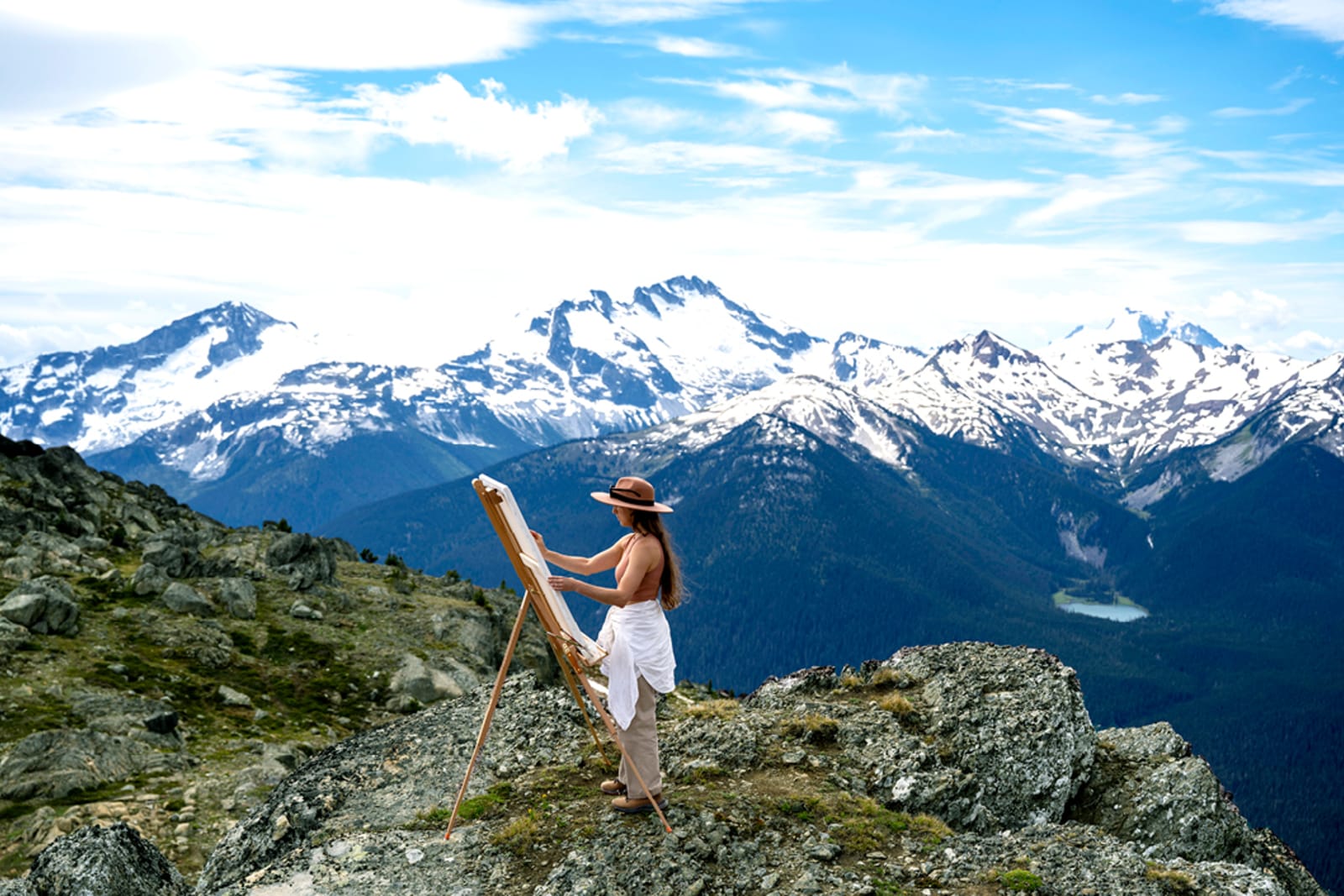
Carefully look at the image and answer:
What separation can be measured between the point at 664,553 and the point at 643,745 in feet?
9.98

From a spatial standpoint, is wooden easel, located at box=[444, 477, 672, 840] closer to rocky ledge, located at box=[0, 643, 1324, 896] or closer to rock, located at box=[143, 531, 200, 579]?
rocky ledge, located at box=[0, 643, 1324, 896]

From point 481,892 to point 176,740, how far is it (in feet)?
45.6

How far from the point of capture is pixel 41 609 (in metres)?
26.2

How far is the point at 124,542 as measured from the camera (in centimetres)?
3859

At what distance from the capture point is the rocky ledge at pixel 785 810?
12484 millimetres

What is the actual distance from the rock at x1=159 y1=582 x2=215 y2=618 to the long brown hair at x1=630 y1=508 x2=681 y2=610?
2446 cm

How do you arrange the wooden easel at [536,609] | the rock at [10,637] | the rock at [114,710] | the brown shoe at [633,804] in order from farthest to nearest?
1. the rock at [10,637]
2. the rock at [114,710]
3. the brown shoe at [633,804]
4. the wooden easel at [536,609]

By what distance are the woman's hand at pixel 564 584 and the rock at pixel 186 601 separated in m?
24.0

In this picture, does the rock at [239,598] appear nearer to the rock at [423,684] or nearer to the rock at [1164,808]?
the rock at [423,684]

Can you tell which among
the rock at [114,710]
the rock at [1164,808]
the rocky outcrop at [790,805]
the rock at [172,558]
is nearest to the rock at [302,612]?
the rock at [172,558]

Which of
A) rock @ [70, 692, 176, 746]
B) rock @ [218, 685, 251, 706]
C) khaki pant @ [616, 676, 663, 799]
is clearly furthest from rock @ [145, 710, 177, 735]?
khaki pant @ [616, 676, 663, 799]

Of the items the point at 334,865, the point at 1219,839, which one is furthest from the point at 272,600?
the point at 1219,839

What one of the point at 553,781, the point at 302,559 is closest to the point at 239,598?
the point at 302,559

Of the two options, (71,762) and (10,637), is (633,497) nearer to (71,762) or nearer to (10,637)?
(71,762)
